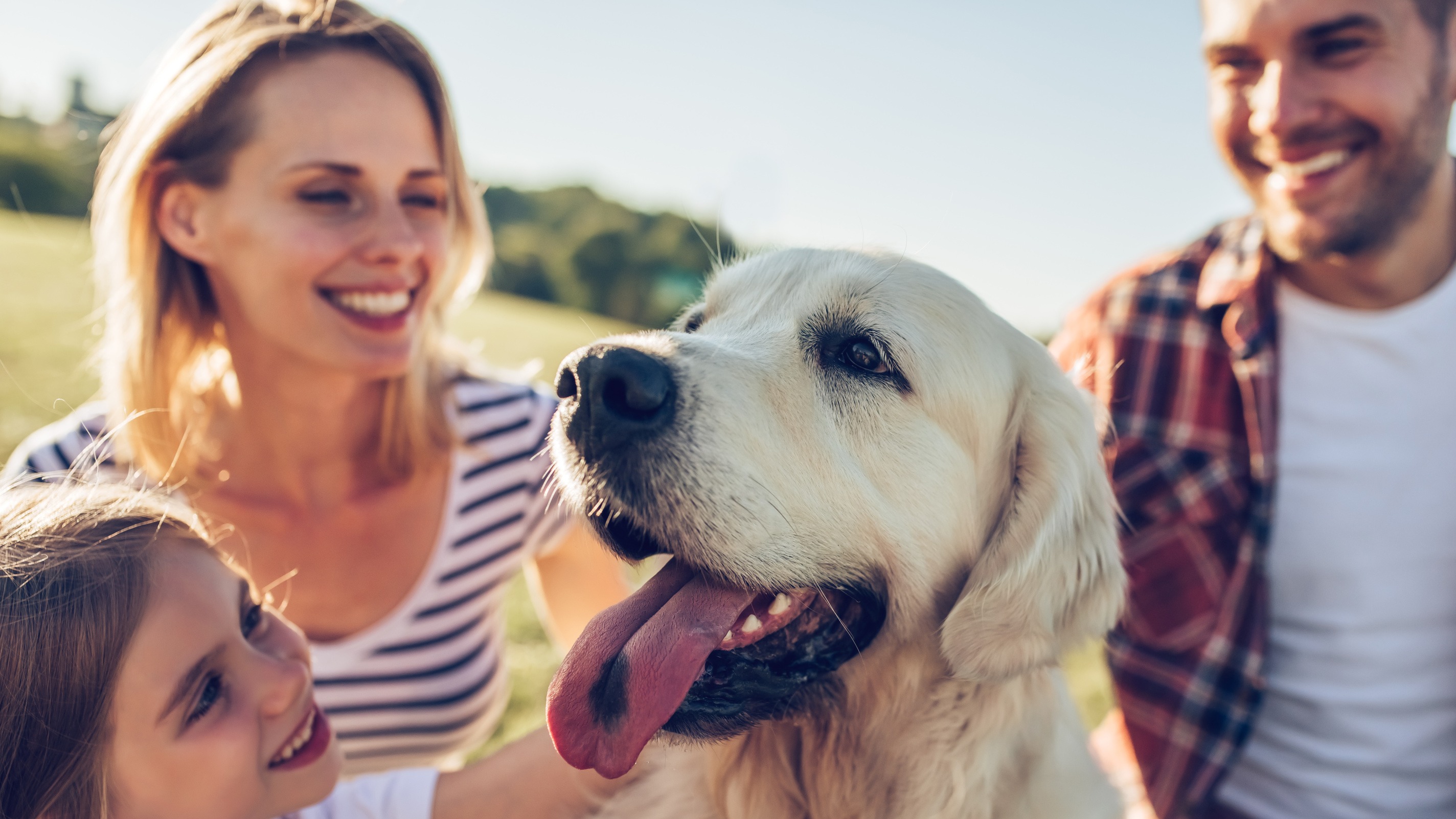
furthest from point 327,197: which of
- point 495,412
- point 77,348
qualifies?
point 77,348

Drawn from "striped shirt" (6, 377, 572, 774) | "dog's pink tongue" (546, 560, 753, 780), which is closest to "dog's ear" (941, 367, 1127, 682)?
"dog's pink tongue" (546, 560, 753, 780)

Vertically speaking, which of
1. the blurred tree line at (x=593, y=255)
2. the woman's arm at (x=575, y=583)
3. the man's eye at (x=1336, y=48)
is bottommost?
the blurred tree line at (x=593, y=255)

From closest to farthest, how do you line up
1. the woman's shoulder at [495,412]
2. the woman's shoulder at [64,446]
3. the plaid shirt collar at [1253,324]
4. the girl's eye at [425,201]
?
the woman's shoulder at [64,446]
the plaid shirt collar at [1253,324]
the girl's eye at [425,201]
the woman's shoulder at [495,412]

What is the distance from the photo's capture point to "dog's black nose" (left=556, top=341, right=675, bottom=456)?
1691 millimetres

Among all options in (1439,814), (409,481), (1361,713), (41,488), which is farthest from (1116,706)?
(41,488)

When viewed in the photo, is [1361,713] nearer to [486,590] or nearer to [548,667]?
[486,590]

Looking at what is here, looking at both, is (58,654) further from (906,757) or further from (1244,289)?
(1244,289)

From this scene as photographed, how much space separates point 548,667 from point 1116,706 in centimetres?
292

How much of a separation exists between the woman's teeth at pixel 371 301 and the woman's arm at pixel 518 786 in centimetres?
150

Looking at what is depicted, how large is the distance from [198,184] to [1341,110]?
11.9ft

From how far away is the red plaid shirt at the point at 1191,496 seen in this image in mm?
2932

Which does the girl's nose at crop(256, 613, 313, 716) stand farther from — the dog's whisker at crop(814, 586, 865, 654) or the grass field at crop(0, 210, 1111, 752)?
the dog's whisker at crop(814, 586, 865, 654)

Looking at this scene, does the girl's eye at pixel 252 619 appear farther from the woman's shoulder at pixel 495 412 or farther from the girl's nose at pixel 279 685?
the woman's shoulder at pixel 495 412

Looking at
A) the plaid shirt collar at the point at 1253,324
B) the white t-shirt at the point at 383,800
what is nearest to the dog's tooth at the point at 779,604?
the white t-shirt at the point at 383,800
